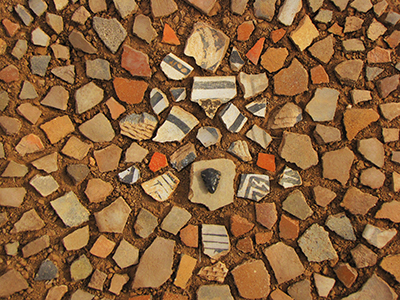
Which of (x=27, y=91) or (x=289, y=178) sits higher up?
(x=289, y=178)

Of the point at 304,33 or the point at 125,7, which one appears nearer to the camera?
Answer: the point at 125,7

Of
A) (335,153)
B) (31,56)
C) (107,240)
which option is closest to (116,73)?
(31,56)

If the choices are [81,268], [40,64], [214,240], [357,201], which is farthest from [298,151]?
[40,64]

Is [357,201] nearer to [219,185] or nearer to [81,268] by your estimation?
[219,185]

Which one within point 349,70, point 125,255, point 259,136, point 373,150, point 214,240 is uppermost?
A: point 349,70

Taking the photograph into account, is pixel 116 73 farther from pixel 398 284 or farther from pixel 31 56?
pixel 398 284

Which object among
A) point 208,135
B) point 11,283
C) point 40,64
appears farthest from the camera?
point 208,135

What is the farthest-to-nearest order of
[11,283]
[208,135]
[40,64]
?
1. [208,135]
2. [40,64]
3. [11,283]

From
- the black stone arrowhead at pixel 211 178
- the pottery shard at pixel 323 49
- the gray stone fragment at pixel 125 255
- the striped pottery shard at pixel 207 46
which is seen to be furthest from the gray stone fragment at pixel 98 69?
the pottery shard at pixel 323 49
